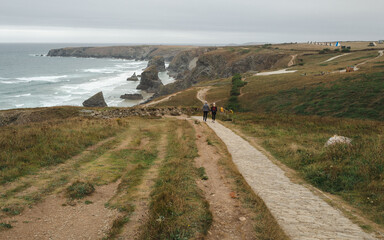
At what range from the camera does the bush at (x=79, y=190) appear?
8828 mm

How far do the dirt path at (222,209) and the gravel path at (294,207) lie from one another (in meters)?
1.10

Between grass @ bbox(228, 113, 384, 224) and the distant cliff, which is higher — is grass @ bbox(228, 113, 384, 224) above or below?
below

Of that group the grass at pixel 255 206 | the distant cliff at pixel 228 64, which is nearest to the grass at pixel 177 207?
Answer: the grass at pixel 255 206

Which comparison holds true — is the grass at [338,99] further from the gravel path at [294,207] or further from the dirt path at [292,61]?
the dirt path at [292,61]

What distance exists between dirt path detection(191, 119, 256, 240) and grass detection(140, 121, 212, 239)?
270 millimetres

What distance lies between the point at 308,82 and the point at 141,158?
39683 millimetres

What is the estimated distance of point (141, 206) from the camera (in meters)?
8.04

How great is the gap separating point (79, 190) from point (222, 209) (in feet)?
17.0

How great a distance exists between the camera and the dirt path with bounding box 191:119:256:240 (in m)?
6.51

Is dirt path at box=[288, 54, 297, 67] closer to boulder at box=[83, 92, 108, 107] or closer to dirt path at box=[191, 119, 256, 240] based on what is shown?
boulder at box=[83, 92, 108, 107]

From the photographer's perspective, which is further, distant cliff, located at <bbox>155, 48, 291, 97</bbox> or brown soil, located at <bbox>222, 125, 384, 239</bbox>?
distant cliff, located at <bbox>155, 48, 291, 97</bbox>

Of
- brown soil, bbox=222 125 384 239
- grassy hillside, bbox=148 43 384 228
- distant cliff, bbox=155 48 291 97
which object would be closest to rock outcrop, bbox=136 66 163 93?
distant cliff, bbox=155 48 291 97

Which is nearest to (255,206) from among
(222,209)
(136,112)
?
(222,209)

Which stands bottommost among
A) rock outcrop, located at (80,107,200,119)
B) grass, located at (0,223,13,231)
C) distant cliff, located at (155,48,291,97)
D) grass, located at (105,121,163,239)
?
rock outcrop, located at (80,107,200,119)
